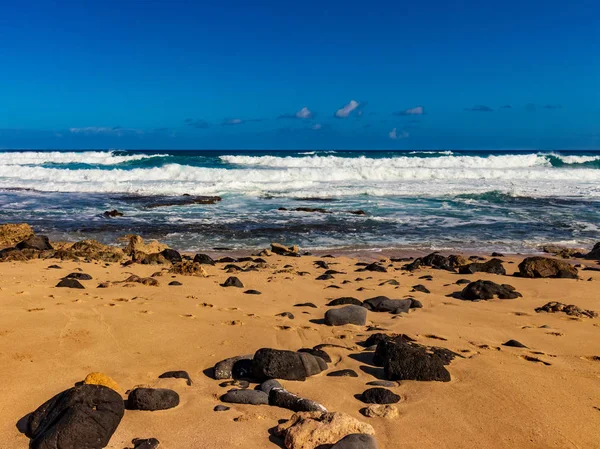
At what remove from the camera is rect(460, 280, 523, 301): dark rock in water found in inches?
250

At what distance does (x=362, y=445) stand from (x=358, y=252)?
26.9ft

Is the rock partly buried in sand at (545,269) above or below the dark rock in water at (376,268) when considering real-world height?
above

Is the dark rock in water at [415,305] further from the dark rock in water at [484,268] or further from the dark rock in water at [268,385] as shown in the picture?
the dark rock in water at [268,385]

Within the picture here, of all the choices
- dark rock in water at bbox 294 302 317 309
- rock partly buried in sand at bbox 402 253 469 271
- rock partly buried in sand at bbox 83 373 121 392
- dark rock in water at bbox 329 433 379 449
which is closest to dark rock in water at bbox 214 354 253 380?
rock partly buried in sand at bbox 83 373 121 392

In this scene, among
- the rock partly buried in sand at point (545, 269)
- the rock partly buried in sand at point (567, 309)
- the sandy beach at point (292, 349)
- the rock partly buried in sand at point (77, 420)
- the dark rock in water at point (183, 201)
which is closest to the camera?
the rock partly buried in sand at point (77, 420)

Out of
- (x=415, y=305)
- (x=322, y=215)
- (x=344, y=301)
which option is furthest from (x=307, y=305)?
(x=322, y=215)

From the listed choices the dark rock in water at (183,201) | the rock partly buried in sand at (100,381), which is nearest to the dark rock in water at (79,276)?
the rock partly buried in sand at (100,381)

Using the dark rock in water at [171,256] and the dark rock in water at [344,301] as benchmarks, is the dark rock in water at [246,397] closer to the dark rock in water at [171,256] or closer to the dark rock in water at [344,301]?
the dark rock in water at [344,301]

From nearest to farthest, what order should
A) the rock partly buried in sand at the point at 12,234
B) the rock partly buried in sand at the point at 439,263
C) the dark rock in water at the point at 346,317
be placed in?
the dark rock in water at the point at 346,317 < the rock partly buried in sand at the point at 439,263 < the rock partly buried in sand at the point at 12,234

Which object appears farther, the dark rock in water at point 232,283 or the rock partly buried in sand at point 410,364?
the dark rock in water at point 232,283

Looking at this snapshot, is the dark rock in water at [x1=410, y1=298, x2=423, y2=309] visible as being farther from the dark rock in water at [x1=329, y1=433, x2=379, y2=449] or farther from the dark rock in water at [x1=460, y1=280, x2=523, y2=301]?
the dark rock in water at [x1=329, y1=433, x2=379, y2=449]

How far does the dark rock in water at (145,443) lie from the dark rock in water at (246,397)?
1.98ft

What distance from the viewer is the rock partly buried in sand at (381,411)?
9.80ft

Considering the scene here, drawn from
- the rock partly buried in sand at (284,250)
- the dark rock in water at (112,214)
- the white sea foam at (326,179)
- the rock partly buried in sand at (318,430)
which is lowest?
the rock partly buried in sand at (284,250)
